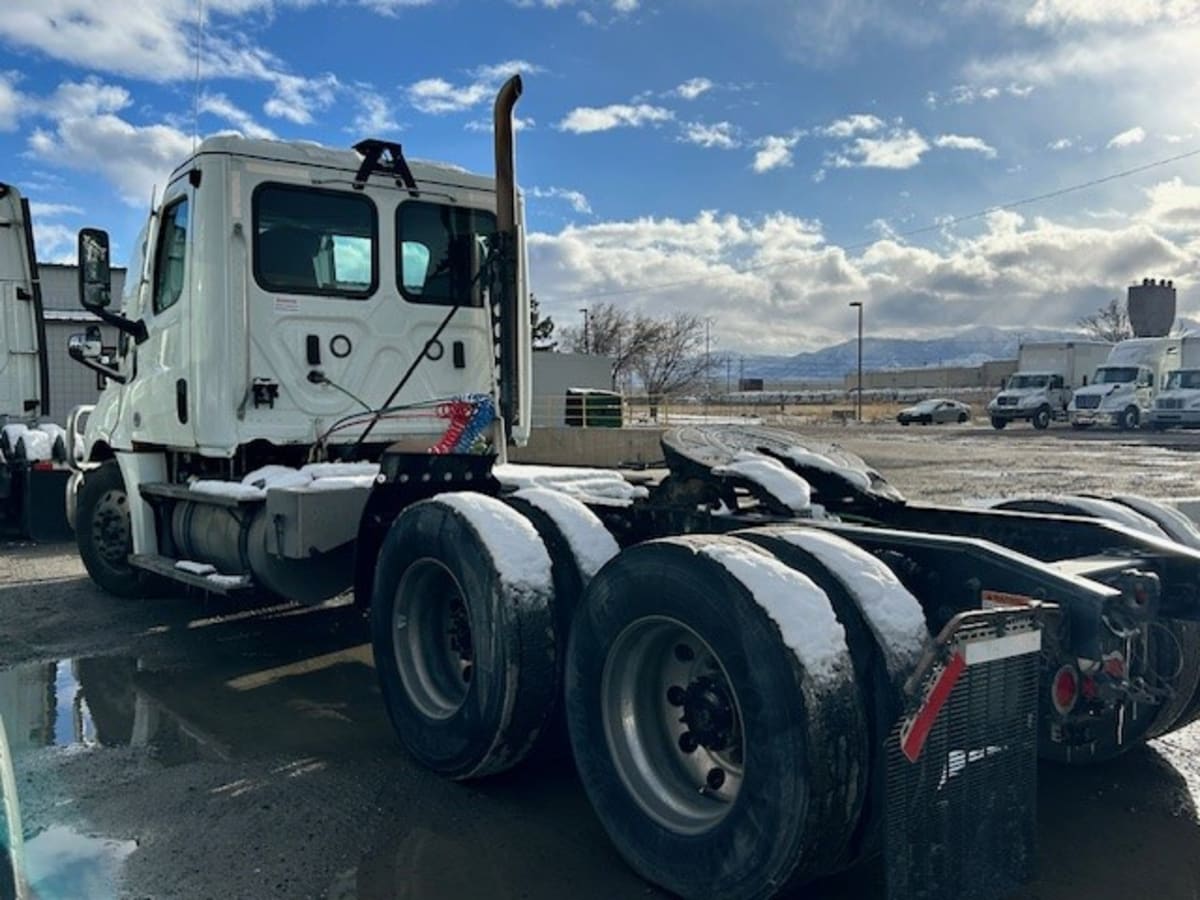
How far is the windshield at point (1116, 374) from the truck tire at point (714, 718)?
125 ft

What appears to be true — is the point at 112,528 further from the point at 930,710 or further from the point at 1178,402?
the point at 1178,402

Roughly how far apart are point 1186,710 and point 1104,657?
132 cm

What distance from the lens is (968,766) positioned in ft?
8.83

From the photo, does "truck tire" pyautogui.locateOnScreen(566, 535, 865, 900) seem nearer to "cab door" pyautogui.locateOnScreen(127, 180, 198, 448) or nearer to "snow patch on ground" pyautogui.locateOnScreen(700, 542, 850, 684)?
"snow patch on ground" pyautogui.locateOnScreen(700, 542, 850, 684)

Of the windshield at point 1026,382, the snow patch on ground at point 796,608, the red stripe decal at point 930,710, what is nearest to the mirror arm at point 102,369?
the snow patch on ground at point 796,608

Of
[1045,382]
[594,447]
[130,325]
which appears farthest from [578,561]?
[1045,382]

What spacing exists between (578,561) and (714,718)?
97 cm

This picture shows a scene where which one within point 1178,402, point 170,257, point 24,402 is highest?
point 170,257

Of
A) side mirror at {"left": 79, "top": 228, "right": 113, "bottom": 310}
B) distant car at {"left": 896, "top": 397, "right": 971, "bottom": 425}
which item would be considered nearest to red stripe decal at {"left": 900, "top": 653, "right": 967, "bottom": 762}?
→ side mirror at {"left": 79, "top": 228, "right": 113, "bottom": 310}

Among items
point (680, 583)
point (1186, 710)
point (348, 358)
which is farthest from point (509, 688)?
point (348, 358)

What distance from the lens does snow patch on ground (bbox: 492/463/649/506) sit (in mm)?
4907

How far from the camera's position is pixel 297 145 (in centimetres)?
632

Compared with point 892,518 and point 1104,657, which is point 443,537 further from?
point 1104,657

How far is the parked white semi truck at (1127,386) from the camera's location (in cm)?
3631
